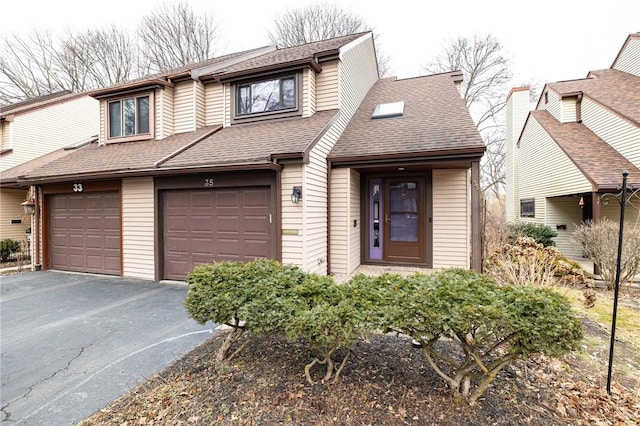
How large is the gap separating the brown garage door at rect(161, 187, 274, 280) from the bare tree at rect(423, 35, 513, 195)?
1432 centimetres

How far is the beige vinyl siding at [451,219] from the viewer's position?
21.9ft

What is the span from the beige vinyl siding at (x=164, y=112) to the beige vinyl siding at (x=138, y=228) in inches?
70.8

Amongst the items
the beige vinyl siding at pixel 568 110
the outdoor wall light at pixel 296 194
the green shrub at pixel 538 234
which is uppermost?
the beige vinyl siding at pixel 568 110

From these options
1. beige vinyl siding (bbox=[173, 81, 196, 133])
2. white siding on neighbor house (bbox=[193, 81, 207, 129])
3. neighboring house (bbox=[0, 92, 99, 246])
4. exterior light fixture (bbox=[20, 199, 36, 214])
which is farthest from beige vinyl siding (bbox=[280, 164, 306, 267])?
neighboring house (bbox=[0, 92, 99, 246])

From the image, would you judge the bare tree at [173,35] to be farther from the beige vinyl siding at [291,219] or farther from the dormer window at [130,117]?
the beige vinyl siding at [291,219]

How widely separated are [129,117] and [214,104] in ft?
8.23

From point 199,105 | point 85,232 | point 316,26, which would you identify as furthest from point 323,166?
point 316,26

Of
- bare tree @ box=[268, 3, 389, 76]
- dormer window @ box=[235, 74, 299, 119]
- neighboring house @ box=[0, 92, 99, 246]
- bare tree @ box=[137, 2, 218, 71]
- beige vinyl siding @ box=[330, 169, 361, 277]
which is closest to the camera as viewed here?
beige vinyl siding @ box=[330, 169, 361, 277]

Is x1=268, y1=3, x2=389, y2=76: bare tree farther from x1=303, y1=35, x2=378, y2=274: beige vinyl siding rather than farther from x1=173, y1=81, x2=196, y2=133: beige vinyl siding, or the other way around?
x1=173, y1=81, x2=196, y2=133: beige vinyl siding

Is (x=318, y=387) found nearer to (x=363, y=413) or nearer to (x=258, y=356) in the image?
(x=363, y=413)

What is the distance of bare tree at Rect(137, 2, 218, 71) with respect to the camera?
17.3 metres

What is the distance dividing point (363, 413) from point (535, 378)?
1732 mm

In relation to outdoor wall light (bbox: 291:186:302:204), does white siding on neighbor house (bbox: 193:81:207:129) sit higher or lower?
higher

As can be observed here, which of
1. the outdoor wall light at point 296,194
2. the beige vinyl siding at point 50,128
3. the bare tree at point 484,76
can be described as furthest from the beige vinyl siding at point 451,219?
the beige vinyl siding at point 50,128
